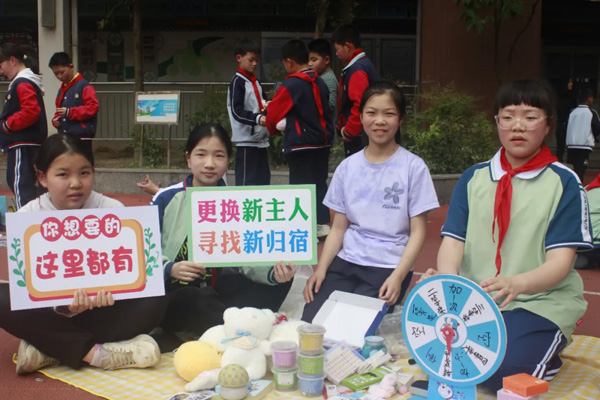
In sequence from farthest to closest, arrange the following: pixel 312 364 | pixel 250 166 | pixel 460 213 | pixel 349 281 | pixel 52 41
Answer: pixel 52 41 < pixel 250 166 < pixel 349 281 < pixel 460 213 < pixel 312 364

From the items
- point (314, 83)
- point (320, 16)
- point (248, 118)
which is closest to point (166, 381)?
point (314, 83)

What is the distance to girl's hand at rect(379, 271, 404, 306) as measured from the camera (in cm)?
327

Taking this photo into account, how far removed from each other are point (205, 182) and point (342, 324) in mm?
1054

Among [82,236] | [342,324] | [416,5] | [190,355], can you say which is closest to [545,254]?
[342,324]

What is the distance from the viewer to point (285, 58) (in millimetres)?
5809

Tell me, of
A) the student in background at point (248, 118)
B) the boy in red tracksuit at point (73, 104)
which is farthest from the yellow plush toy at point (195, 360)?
the boy in red tracksuit at point (73, 104)

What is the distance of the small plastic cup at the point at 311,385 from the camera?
2.76m

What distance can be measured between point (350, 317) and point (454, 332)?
0.86 metres

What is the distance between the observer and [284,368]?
2.84m

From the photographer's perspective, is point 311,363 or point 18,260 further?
point 18,260

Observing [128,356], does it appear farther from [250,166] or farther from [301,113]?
[250,166]

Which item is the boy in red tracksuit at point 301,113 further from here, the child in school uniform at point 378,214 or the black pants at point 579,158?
the black pants at point 579,158

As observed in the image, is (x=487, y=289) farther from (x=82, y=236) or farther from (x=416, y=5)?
(x=416, y=5)

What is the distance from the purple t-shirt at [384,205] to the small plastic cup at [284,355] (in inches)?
32.2
